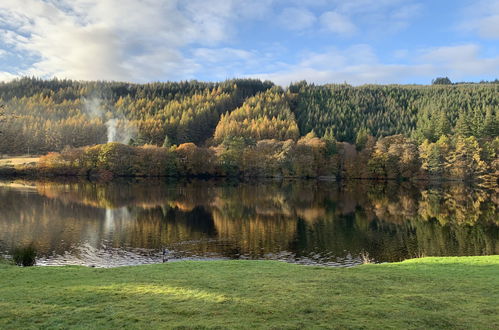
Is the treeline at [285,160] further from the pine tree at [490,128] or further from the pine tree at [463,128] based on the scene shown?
the pine tree at [490,128]

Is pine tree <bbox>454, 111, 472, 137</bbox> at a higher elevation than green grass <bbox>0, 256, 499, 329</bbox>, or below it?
higher

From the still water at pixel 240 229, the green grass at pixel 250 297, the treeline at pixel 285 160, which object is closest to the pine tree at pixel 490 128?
the treeline at pixel 285 160

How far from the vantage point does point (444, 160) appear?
5394 inches

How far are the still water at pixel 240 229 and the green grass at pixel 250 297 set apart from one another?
45.0ft

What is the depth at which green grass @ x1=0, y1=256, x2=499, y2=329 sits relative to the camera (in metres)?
11.4

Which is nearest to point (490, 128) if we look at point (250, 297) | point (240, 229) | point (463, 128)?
point (463, 128)

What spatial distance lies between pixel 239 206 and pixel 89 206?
26.4 meters

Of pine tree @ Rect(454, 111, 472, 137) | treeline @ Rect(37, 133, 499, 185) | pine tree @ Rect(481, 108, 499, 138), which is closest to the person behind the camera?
treeline @ Rect(37, 133, 499, 185)

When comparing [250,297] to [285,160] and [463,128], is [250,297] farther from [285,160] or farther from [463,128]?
[463,128]

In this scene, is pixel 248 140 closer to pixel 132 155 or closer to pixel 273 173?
pixel 273 173

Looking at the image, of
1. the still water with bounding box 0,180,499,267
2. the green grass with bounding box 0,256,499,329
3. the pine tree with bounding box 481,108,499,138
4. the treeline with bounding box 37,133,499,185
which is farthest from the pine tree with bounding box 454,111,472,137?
the green grass with bounding box 0,256,499,329

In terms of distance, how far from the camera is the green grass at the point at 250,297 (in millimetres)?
11414

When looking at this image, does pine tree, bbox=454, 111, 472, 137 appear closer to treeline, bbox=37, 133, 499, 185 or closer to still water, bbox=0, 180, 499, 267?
treeline, bbox=37, 133, 499, 185

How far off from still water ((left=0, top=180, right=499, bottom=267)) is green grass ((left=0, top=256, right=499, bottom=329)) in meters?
13.7
